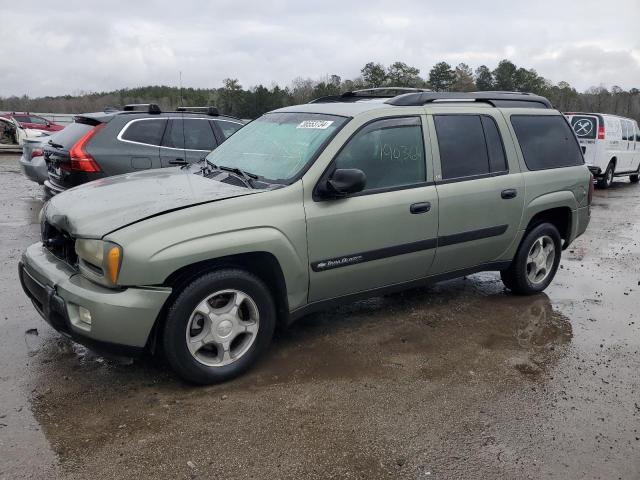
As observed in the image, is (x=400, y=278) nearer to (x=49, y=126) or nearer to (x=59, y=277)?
(x=59, y=277)

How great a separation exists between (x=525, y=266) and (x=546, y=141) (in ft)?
4.00

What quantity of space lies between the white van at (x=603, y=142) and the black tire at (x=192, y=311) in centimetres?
1268

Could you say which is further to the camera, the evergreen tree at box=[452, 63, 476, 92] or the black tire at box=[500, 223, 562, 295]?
the evergreen tree at box=[452, 63, 476, 92]

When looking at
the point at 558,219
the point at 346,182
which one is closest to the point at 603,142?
the point at 558,219

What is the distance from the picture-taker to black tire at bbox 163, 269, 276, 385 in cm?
333

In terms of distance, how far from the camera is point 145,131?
7.48 meters

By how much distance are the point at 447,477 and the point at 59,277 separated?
2512 mm

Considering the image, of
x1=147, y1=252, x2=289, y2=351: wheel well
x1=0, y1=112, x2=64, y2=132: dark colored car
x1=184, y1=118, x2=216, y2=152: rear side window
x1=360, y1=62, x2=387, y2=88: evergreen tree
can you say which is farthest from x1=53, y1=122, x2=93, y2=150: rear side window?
x1=360, y1=62, x2=387, y2=88: evergreen tree

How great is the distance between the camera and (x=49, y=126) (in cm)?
2217

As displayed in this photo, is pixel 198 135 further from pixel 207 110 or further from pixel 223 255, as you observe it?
pixel 223 255

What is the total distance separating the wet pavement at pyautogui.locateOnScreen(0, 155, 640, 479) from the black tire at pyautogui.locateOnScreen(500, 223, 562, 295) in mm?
342

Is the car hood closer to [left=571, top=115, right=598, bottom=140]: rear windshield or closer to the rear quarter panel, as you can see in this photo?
the rear quarter panel

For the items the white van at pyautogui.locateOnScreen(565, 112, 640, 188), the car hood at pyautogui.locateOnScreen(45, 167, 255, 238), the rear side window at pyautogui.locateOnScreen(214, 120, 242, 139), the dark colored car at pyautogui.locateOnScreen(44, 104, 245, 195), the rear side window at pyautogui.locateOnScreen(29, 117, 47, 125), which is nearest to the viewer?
the car hood at pyautogui.locateOnScreen(45, 167, 255, 238)

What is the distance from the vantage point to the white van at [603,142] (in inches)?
563
